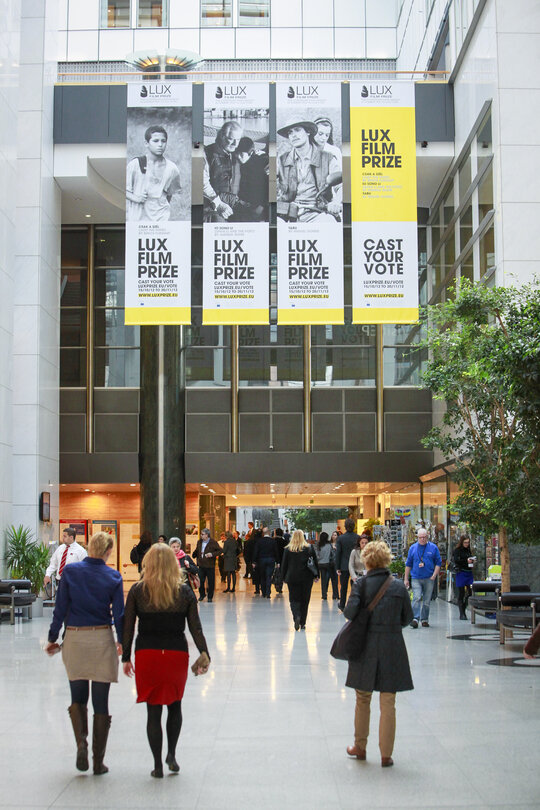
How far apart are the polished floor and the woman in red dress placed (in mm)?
362

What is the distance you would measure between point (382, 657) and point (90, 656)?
192 cm

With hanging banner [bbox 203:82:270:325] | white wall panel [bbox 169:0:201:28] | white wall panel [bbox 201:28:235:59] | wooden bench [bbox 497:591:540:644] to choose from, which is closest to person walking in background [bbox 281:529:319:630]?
wooden bench [bbox 497:591:540:644]

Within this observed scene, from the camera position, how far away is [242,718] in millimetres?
8406

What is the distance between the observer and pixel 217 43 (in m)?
31.5

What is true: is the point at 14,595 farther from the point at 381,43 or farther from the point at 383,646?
the point at 381,43

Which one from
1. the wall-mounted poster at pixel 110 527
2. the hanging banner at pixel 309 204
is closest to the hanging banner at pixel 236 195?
the hanging banner at pixel 309 204

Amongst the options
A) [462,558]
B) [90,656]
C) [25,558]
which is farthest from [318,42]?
[90,656]

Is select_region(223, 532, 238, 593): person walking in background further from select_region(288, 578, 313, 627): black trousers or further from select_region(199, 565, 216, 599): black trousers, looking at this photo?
select_region(288, 578, 313, 627): black trousers

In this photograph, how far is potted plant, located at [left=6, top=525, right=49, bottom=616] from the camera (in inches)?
781

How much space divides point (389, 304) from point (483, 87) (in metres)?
5.02

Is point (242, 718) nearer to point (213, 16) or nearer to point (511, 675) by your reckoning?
point (511, 675)

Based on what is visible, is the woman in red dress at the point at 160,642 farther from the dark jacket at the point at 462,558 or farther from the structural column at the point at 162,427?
the structural column at the point at 162,427

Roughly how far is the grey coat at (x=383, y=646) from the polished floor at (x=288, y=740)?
56 centimetres

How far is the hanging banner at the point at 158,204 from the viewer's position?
71.3ft
